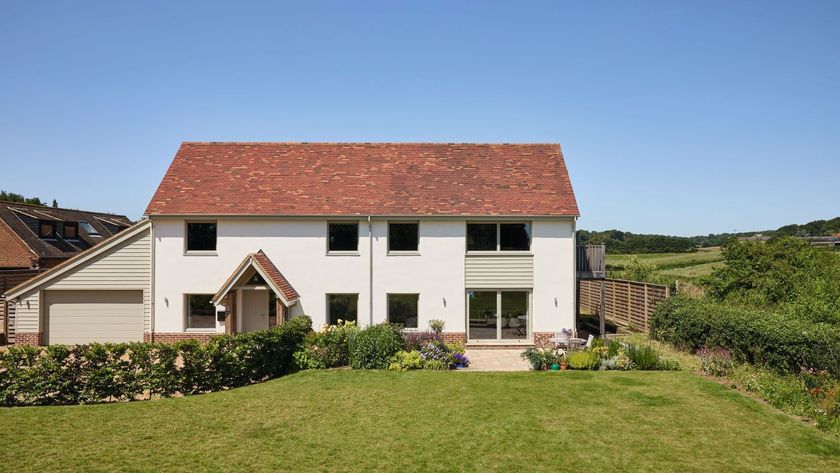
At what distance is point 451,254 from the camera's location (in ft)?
72.4

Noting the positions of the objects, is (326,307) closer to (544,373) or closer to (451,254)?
(451,254)

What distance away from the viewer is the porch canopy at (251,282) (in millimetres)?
20062

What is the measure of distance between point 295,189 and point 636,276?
2328 centimetres

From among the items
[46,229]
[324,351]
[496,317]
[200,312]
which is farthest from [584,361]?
[46,229]

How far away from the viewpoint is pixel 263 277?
20.4 meters

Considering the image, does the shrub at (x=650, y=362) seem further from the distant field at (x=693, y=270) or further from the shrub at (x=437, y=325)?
the distant field at (x=693, y=270)

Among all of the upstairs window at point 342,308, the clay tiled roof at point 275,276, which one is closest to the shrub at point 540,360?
the upstairs window at point 342,308

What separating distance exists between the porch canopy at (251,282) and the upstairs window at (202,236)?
1.96 m

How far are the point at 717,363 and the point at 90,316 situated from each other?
23932mm

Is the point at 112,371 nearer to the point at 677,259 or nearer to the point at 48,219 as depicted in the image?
the point at 48,219

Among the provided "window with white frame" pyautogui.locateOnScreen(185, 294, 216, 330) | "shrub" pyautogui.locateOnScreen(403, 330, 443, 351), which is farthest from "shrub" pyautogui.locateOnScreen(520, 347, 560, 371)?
"window with white frame" pyautogui.locateOnScreen(185, 294, 216, 330)

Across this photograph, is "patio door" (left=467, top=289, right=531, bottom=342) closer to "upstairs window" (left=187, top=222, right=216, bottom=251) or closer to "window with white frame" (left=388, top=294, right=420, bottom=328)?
"window with white frame" (left=388, top=294, right=420, bottom=328)

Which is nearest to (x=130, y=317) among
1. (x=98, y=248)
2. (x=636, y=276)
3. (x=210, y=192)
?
(x=98, y=248)

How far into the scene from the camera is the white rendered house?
2180cm
